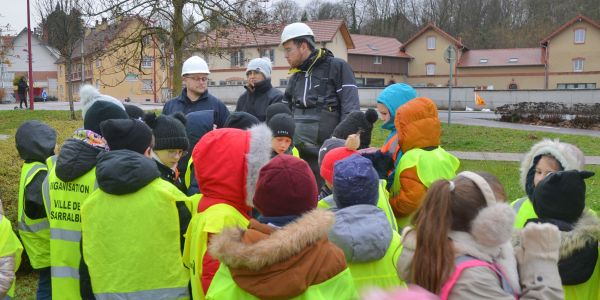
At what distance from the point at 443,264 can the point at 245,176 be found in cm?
132

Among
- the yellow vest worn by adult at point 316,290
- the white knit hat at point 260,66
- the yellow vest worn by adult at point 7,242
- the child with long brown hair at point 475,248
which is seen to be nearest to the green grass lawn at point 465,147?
the yellow vest worn by adult at point 7,242

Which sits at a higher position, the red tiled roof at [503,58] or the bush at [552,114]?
the red tiled roof at [503,58]

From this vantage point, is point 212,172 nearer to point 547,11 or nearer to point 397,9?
point 547,11

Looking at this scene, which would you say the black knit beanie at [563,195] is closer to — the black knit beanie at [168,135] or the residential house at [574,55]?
the black knit beanie at [168,135]

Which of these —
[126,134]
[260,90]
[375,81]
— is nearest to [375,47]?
[375,81]

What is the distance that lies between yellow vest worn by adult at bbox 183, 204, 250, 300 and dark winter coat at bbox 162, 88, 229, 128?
9.38 feet

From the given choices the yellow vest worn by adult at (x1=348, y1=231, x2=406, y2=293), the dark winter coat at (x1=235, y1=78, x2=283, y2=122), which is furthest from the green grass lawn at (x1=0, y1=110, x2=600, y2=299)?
the yellow vest worn by adult at (x1=348, y1=231, x2=406, y2=293)

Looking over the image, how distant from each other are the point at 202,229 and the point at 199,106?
3.05 meters

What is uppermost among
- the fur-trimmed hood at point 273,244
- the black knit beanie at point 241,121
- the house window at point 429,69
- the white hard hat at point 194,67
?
the house window at point 429,69

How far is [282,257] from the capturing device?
2291mm

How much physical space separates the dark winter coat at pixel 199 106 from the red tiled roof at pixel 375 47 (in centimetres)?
5428

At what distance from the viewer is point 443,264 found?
2240mm

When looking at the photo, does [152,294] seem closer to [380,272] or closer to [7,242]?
[7,242]

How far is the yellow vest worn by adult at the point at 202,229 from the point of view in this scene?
303 cm
